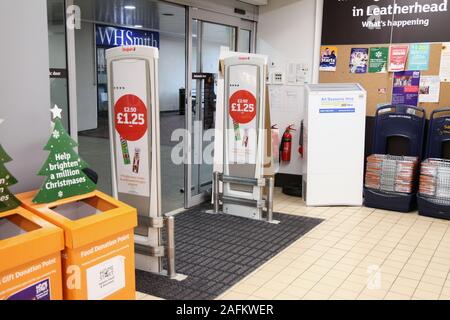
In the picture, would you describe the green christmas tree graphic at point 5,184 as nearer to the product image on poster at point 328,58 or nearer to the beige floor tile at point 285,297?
the beige floor tile at point 285,297

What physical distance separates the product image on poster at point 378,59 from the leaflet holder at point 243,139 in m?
1.90

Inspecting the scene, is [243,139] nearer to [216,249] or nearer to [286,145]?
[216,249]

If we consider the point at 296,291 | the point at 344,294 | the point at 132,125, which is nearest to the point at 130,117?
the point at 132,125

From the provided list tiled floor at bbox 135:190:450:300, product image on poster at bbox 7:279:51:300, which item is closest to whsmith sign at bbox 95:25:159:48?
tiled floor at bbox 135:190:450:300

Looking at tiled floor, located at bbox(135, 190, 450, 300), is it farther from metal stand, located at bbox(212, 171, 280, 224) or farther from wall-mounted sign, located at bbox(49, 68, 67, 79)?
wall-mounted sign, located at bbox(49, 68, 67, 79)

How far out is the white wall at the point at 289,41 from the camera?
6.16 m

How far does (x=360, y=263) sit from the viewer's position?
12.2 feet

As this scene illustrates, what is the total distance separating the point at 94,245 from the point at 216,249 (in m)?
2.10

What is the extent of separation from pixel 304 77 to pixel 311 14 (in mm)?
864

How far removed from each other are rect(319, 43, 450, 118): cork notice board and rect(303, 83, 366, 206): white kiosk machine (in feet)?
1.45

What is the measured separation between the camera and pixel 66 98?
3.63 m

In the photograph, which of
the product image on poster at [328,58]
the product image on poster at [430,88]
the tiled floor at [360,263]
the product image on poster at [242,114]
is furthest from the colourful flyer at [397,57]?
the product image on poster at [242,114]
